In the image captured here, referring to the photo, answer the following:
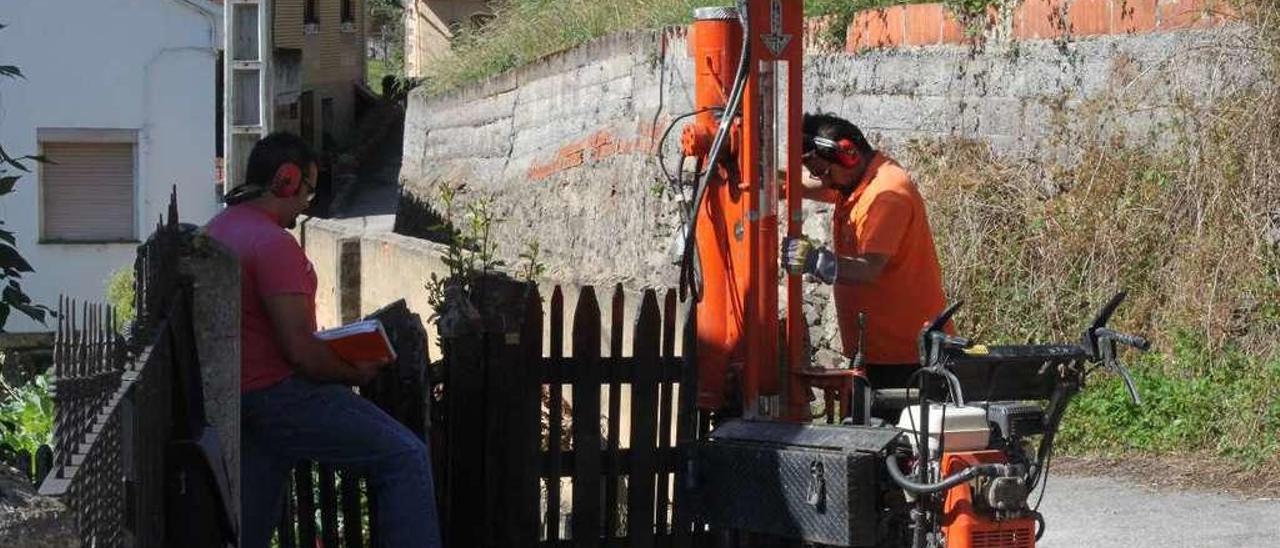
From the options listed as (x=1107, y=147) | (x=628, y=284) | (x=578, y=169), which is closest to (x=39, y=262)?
(x=578, y=169)

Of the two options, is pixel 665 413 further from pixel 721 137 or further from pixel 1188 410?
pixel 1188 410

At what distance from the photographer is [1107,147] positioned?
988 centimetres

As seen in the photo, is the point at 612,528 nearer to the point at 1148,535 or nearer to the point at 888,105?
the point at 1148,535

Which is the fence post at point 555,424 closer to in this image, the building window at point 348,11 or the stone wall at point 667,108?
the stone wall at point 667,108

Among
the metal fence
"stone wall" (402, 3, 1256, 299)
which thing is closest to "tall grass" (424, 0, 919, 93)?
"stone wall" (402, 3, 1256, 299)

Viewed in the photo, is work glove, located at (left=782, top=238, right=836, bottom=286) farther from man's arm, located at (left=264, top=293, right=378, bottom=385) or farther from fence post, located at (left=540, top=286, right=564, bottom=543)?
man's arm, located at (left=264, top=293, right=378, bottom=385)

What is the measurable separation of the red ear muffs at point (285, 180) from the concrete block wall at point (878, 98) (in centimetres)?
163

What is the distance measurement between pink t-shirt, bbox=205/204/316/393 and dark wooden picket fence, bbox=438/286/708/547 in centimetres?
99

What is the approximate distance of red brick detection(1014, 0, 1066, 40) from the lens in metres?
10.4

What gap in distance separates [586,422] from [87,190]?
20309mm

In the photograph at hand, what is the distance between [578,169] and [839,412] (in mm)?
9910

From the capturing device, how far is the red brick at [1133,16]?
9781 millimetres

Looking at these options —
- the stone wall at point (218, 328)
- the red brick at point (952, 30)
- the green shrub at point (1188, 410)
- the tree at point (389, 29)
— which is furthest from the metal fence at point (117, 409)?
the tree at point (389, 29)

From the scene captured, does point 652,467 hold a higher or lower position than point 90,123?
lower
